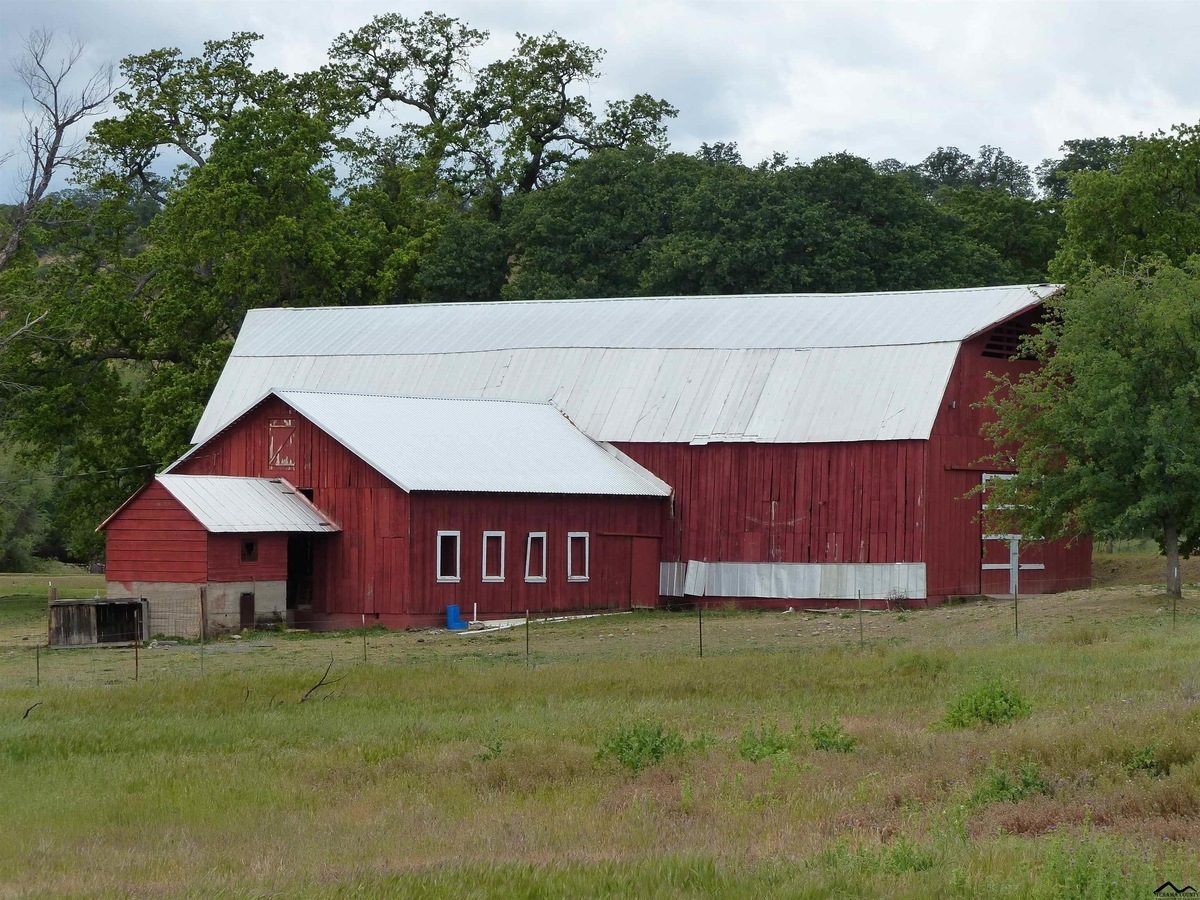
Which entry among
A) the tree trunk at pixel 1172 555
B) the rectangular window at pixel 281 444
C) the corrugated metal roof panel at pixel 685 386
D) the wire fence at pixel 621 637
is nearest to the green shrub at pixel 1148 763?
the wire fence at pixel 621 637

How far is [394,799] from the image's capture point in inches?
595

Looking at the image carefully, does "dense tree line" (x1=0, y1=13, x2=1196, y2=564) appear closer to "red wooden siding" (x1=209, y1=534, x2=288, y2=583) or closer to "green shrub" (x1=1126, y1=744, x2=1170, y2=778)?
"red wooden siding" (x1=209, y1=534, x2=288, y2=583)

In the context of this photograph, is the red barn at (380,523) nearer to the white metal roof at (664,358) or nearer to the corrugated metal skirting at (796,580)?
the corrugated metal skirting at (796,580)

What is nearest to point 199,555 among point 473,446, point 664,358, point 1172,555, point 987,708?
point 473,446

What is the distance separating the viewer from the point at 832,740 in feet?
57.2

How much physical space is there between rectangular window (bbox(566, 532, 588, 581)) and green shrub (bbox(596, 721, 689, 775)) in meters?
23.9

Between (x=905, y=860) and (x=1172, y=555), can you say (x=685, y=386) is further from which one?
(x=905, y=860)

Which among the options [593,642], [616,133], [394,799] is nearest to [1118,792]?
[394,799]

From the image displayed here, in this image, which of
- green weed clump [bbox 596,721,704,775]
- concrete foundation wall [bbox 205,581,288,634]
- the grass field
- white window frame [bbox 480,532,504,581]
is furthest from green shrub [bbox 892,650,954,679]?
concrete foundation wall [bbox 205,581,288,634]

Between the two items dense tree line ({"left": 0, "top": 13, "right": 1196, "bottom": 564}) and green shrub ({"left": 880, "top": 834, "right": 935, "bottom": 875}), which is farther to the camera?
dense tree line ({"left": 0, "top": 13, "right": 1196, "bottom": 564})

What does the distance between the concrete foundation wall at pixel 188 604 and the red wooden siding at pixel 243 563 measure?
0.20 m

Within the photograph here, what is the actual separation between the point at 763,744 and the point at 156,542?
22763mm

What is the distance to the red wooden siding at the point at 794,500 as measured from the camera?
40.5 meters

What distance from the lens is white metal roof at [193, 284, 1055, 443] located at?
42.0m
